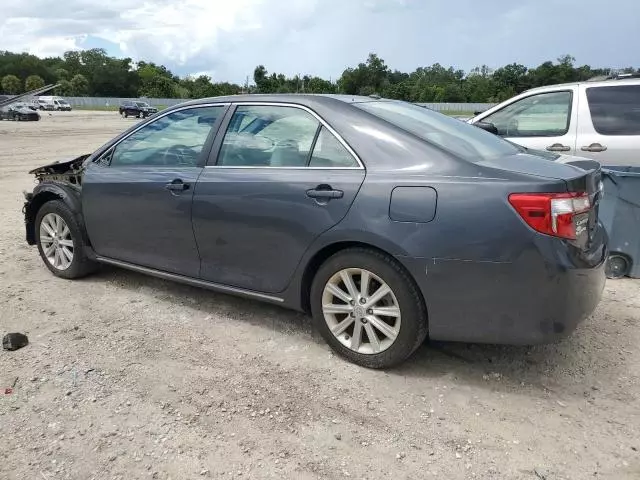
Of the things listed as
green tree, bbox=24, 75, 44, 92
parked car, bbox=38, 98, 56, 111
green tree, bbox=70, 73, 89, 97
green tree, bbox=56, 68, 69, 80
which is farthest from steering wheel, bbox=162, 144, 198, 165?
green tree, bbox=56, 68, 69, 80

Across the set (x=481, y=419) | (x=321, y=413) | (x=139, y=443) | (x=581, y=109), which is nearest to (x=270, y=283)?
(x=321, y=413)

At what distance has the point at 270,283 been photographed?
3785 mm

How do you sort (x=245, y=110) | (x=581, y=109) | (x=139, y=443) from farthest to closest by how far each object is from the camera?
(x=581, y=109), (x=245, y=110), (x=139, y=443)

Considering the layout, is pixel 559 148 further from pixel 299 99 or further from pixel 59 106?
pixel 59 106

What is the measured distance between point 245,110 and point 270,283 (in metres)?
1.25

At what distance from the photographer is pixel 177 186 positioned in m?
4.08

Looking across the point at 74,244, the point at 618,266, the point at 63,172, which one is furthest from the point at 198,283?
the point at 618,266

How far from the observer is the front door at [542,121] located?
616 cm

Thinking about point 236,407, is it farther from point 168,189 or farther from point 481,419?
point 168,189

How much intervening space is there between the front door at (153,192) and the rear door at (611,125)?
4.09 m

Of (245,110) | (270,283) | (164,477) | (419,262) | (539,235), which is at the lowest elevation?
(164,477)

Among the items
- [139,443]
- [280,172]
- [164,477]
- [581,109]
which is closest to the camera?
[164,477]

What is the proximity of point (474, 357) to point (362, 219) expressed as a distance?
1227 mm

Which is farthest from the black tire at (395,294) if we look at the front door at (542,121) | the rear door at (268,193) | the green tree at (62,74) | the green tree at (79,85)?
the green tree at (62,74)
